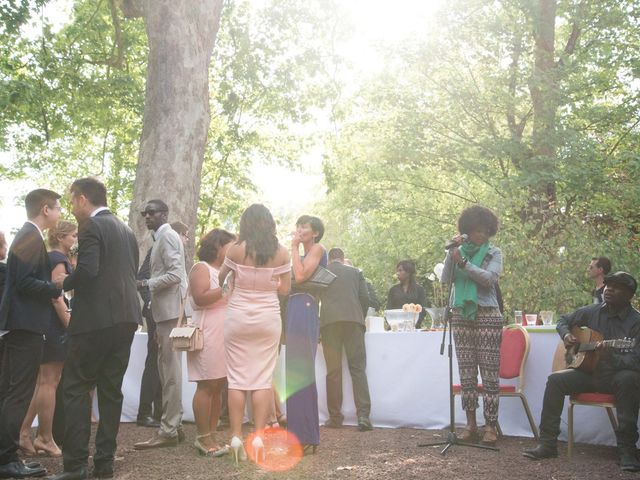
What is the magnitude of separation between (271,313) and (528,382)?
2854 millimetres

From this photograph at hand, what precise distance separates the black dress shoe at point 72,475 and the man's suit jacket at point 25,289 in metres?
0.98

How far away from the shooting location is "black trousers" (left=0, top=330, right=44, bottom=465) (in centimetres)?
488

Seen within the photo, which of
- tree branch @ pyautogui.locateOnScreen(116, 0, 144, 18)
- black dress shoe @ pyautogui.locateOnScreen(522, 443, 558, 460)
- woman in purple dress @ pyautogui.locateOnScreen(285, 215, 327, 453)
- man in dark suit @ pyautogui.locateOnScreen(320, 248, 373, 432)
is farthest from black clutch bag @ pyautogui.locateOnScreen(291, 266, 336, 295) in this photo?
tree branch @ pyautogui.locateOnScreen(116, 0, 144, 18)

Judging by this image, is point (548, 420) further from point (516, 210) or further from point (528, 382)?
point (516, 210)

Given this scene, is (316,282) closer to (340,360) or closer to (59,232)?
(340,360)

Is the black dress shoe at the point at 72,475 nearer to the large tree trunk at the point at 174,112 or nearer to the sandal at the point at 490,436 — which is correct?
the sandal at the point at 490,436

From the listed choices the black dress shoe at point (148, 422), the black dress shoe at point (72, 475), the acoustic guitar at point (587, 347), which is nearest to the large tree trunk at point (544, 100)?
the acoustic guitar at point (587, 347)

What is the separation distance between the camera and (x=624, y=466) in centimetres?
529

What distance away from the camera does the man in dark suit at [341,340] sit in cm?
741

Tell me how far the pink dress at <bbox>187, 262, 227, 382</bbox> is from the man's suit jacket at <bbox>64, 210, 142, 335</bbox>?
0.96 meters

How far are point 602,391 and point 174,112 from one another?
21.0 ft

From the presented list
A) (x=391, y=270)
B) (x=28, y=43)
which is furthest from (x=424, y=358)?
(x=391, y=270)

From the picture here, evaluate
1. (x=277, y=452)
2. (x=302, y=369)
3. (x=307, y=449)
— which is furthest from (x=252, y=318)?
(x=307, y=449)

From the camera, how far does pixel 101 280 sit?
4.78m
